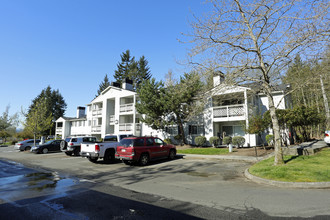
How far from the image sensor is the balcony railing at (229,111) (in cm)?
1989

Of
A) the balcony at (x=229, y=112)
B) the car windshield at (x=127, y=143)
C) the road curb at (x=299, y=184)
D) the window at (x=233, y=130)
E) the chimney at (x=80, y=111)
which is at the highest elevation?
the chimney at (x=80, y=111)

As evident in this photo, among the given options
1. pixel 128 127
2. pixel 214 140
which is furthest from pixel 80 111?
pixel 214 140

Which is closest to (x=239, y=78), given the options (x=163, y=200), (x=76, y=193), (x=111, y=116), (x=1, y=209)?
(x=163, y=200)

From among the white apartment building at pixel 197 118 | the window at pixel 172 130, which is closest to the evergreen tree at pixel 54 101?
the white apartment building at pixel 197 118

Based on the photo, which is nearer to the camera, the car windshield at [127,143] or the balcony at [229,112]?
the car windshield at [127,143]

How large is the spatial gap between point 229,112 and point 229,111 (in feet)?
0.36

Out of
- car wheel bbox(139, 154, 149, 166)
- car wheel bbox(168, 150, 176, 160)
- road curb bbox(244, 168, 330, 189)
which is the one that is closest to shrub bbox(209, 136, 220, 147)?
car wheel bbox(168, 150, 176, 160)

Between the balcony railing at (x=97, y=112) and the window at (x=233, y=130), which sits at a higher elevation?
the balcony railing at (x=97, y=112)

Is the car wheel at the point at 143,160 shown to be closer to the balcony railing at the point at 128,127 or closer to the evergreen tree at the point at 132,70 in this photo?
the balcony railing at the point at 128,127

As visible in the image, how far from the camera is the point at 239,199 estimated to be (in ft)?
17.6

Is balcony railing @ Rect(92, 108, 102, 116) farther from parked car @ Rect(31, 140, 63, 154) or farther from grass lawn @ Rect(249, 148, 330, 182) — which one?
grass lawn @ Rect(249, 148, 330, 182)

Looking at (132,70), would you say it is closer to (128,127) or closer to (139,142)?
(128,127)

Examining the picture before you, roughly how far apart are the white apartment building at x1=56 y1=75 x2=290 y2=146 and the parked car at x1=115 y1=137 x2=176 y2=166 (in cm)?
492

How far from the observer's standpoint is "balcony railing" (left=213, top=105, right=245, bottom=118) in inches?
783
